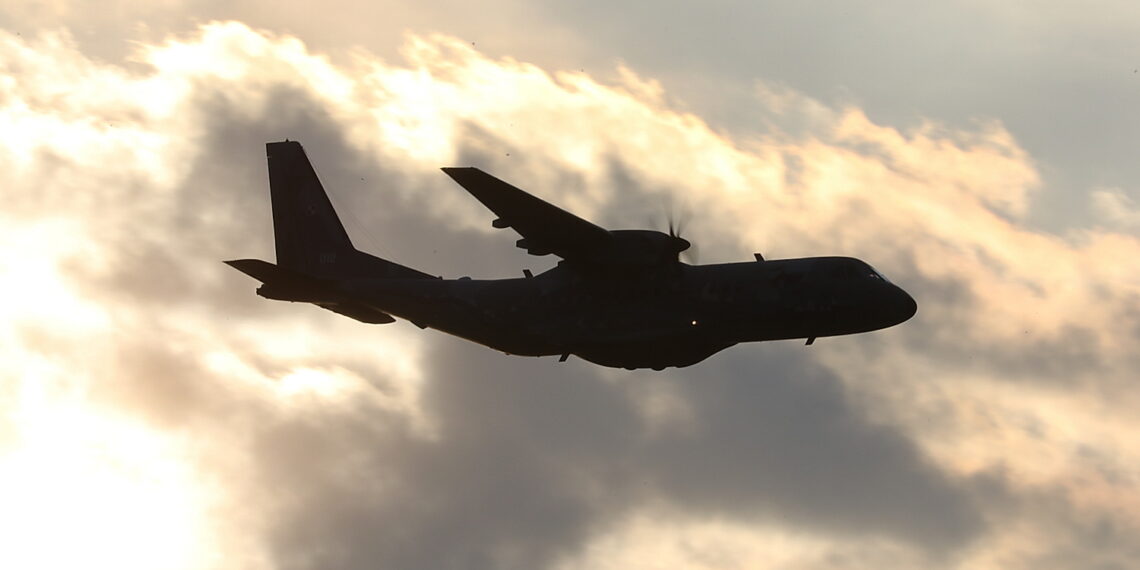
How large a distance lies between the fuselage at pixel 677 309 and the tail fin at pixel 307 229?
15.2 ft

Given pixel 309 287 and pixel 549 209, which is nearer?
pixel 549 209

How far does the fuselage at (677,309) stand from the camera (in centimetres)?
3394

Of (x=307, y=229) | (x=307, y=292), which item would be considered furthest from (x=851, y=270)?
(x=307, y=229)

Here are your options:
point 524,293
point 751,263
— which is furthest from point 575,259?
point 751,263

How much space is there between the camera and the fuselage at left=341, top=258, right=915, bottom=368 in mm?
33938

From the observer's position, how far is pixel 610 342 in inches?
1377

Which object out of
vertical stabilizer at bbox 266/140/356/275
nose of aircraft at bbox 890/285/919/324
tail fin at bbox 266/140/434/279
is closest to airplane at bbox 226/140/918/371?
nose of aircraft at bbox 890/285/919/324

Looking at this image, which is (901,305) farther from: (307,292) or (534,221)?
(307,292)

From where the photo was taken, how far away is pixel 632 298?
3488 cm

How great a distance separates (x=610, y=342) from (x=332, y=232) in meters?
11.4

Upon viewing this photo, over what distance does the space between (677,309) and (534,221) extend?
15.1ft

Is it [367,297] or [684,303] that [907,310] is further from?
[367,297]

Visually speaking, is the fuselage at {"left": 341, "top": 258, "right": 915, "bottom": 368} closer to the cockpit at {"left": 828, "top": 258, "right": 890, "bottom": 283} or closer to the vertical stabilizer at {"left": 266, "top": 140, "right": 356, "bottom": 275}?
the cockpit at {"left": 828, "top": 258, "right": 890, "bottom": 283}

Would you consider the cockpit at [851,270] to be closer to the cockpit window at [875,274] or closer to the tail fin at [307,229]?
the cockpit window at [875,274]
